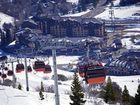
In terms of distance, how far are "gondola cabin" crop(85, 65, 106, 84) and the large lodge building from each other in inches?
2236

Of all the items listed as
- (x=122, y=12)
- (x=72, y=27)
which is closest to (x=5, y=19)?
(x=72, y=27)

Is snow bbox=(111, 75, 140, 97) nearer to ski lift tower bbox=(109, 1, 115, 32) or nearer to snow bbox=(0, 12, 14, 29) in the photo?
ski lift tower bbox=(109, 1, 115, 32)

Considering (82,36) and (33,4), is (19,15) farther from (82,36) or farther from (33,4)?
(82,36)

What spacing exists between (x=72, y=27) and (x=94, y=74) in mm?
59841

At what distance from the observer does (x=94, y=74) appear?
17.3 meters

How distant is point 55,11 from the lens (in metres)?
95.0

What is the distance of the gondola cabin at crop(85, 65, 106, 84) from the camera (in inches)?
678

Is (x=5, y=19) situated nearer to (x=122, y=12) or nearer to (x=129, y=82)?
(x=122, y=12)

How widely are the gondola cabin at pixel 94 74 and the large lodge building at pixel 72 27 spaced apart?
186ft

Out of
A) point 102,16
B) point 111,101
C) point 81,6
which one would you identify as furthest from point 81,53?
point 111,101

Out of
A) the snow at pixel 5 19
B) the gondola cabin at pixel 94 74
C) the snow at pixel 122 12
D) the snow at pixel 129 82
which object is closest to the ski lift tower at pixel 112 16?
the snow at pixel 122 12

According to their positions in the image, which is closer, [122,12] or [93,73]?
[93,73]

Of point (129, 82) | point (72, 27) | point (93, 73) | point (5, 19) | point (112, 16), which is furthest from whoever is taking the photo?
point (5, 19)

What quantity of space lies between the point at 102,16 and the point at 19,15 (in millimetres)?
18309
